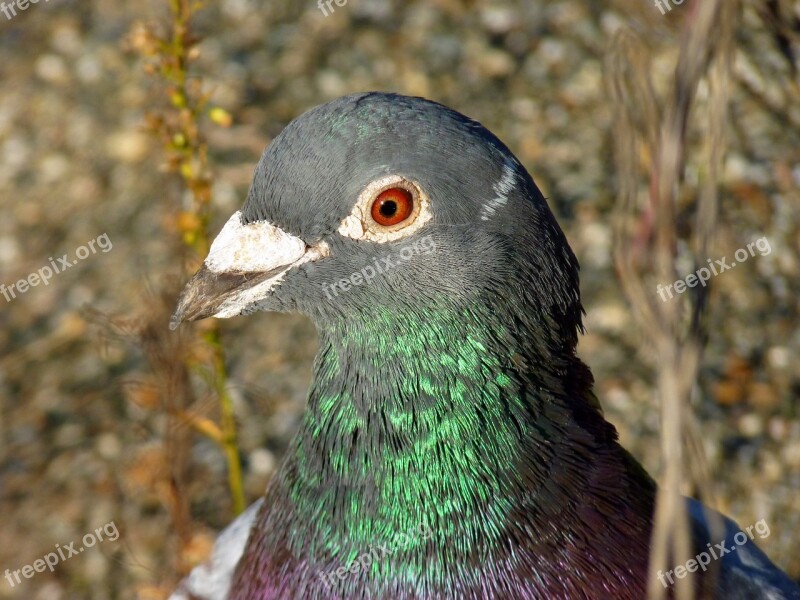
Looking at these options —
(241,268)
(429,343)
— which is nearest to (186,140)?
(241,268)

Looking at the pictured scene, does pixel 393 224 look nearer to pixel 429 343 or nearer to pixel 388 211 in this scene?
pixel 388 211

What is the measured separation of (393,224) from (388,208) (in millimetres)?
42

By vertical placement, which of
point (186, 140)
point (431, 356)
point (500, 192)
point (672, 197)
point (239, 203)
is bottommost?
point (672, 197)

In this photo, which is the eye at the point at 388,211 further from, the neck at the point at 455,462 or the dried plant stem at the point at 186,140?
the dried plant stem at the point at 186,140

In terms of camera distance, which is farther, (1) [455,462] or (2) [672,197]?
(1) [455,462]

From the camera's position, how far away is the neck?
235 centimetres

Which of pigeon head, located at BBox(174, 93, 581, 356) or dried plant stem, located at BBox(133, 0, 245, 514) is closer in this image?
pigeon head, located at BBox(174, 93, 581, 356)

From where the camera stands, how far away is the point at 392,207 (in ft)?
7.47

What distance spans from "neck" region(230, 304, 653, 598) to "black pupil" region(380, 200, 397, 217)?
0.81ft

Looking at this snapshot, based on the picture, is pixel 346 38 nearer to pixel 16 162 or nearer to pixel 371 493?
pixel 16 162

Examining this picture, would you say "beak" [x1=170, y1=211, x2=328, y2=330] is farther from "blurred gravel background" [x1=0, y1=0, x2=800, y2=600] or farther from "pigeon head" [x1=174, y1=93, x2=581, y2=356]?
"blurred gravel background" [x1=0, y1=0, x2=800, y2=600]

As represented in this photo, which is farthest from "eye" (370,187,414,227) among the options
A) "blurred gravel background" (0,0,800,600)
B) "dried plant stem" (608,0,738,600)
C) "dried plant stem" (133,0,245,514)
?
"blurred gravel background" (0,0,800,600)

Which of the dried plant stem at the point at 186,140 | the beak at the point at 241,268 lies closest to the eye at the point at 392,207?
the beak at the point at 241,268

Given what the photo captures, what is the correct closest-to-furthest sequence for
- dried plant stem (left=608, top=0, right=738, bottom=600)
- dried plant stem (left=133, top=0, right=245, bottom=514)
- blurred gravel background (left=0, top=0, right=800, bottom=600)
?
dried plant stem (left=608, top=0, right=738, bottom=600), dried plant stem (left=133, top=0, right=245, bottom=514), blurred gravel background (left=0, top=0, right=800, bottom=600)
